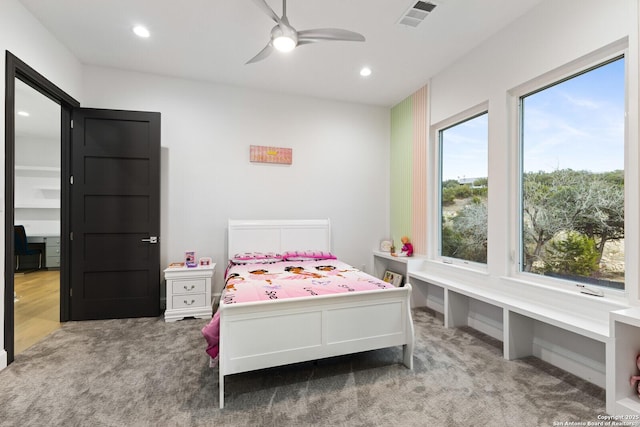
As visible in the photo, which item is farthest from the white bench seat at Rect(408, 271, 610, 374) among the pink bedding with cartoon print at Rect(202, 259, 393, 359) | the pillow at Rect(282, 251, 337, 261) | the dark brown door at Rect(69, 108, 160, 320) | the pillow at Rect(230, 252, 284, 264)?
the dark brown door at Rect(69, 108, 160, 320)

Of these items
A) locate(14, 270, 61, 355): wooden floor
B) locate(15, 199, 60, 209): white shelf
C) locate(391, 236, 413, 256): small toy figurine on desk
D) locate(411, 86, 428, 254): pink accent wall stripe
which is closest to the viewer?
locate(14, 270, 61, 355): wooden floor

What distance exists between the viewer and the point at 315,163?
15.2ft

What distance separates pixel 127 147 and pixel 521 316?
445cm

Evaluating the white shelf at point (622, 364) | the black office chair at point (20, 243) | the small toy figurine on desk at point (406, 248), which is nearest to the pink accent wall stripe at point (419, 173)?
the small toy figurine on desk at point (406, 248)

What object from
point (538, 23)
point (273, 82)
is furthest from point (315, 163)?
point (538, 23)

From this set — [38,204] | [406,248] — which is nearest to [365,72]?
[406,248]

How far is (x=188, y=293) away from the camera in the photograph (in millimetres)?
3613

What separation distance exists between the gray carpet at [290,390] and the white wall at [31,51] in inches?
26.0

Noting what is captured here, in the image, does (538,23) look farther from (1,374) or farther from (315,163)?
(1,374)

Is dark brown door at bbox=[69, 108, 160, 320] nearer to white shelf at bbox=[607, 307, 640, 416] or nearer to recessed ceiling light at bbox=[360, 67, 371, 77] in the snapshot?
recessed ceiling light at bbox=[360, 67, 371, 77]

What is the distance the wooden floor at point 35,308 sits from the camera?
10.0 feet

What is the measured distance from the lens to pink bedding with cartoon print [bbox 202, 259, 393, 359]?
88.8 inches

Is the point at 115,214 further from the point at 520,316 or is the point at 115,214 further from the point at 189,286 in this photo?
the point at 520,316

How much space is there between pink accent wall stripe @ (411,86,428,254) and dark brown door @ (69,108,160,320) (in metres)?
3.34
